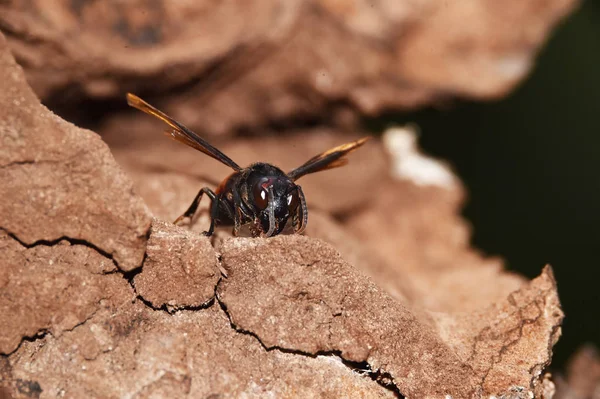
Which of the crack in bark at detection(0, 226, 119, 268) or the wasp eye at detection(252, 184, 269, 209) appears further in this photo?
the wasp eye at detection(252, 184, 269, 209)

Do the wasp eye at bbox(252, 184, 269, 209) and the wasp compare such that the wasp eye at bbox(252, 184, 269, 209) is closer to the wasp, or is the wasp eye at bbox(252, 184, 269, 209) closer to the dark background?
the wasp

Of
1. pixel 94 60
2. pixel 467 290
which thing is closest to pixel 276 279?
pixel 467 290

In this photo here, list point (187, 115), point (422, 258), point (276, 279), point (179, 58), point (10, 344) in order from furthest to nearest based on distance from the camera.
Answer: point (422, 258)
point (187, 115)
point (179, 58)
point (276, 279)
point (10, 344)

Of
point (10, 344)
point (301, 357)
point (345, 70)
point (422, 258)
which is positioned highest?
point (345, 70)

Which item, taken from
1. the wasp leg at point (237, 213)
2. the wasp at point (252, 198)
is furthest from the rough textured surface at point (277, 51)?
the wasp leg at point (237, 213)

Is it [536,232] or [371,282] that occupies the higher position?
[536,232]

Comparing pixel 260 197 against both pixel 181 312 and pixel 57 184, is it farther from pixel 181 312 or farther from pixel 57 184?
pixel 57 184

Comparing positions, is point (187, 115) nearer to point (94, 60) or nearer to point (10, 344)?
point (94, 60)

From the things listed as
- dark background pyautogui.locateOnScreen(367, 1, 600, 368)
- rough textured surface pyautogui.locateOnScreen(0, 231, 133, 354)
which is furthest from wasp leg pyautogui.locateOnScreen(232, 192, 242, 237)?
dark background pyautogui.locateOnScreen(367, 1, 600, 368)
